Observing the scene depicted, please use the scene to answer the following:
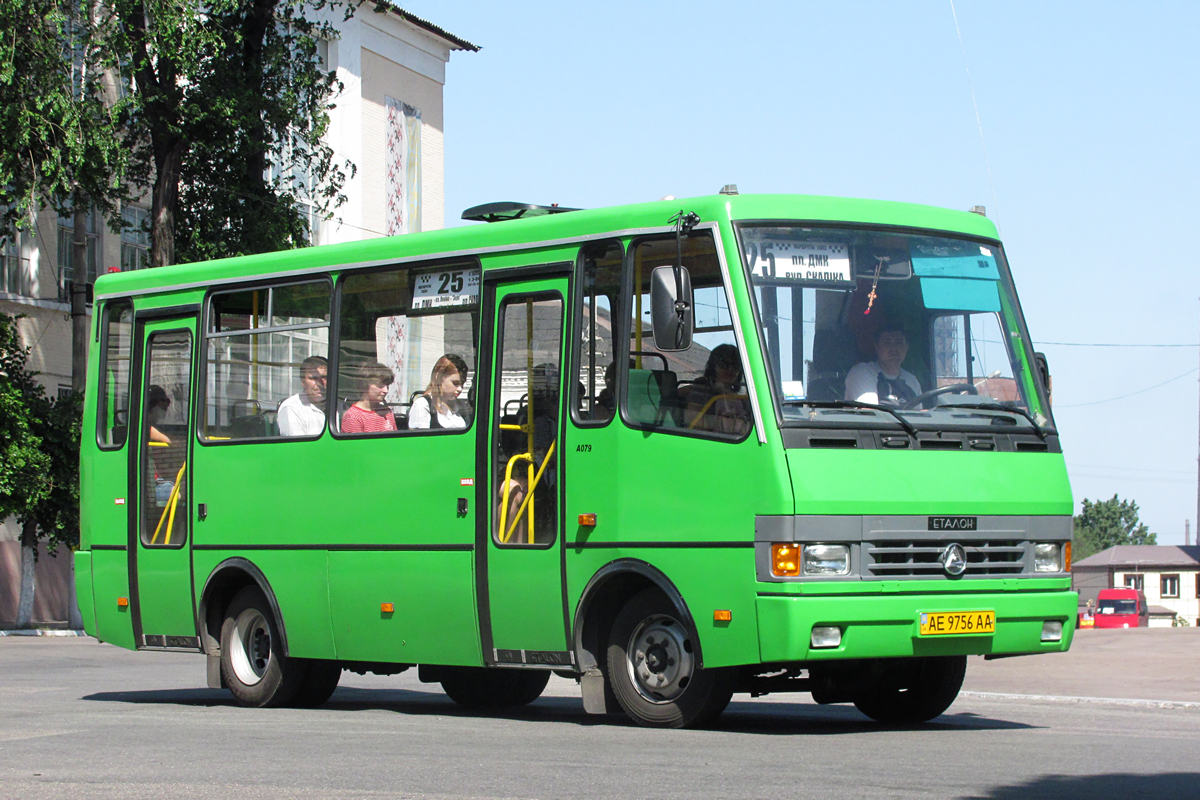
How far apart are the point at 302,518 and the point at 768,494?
4435mm

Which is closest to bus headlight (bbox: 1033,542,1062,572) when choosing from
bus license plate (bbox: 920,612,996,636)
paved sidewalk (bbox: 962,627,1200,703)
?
bus license plate (bbox: 920,612,996,636)

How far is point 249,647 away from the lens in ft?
45.6

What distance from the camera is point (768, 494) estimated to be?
10016 mm

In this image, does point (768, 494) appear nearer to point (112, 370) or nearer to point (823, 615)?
point (823, 615)

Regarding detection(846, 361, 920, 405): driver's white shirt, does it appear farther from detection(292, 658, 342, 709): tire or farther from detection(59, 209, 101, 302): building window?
detection(59, 209, 101, 302): building window

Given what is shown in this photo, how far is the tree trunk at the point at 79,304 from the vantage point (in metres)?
35.0

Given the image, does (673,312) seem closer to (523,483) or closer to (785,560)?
(785,560)

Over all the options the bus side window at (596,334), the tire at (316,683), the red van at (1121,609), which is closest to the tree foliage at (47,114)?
the tire at (316,683)

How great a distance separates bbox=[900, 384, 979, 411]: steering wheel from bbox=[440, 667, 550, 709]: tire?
435 cm

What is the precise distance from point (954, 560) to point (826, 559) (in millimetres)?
866

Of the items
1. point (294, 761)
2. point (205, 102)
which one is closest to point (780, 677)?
point (294, 761)

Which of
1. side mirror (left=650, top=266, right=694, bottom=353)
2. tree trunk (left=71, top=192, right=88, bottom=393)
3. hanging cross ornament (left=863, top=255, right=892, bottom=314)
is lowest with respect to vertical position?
side mirror (left=650, top=266, right=694, bottom=353)

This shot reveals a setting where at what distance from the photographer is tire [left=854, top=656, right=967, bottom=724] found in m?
11.6

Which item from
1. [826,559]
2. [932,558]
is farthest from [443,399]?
[932,558]
